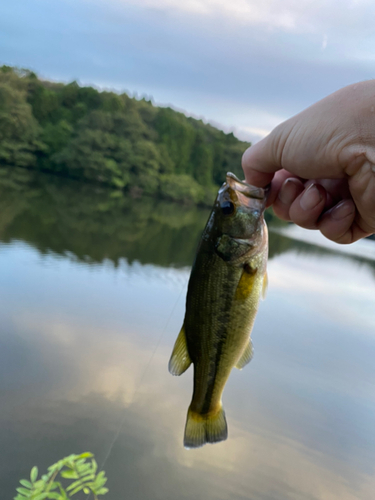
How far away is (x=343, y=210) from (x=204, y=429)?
1312 mm

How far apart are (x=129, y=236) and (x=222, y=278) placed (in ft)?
61.3

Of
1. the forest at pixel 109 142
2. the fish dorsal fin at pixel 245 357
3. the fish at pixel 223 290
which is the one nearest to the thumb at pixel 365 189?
the fish at pixel 223 290

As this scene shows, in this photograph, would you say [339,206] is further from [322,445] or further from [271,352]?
[271,352]

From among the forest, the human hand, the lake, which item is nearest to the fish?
the human hand

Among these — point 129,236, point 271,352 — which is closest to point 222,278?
point 271,352

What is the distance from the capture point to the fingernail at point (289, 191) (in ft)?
6.82

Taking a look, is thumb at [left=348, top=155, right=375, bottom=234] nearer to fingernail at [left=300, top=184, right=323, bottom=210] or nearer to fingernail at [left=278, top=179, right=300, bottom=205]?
fingernail at [left=300, top=184, right=323, bottom=210]

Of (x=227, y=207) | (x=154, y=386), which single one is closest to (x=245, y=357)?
(x=227, y=207)

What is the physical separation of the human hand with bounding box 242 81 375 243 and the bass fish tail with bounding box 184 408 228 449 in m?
1.10

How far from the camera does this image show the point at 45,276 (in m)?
11.4

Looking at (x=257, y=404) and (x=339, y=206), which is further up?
(x=339, y=206)

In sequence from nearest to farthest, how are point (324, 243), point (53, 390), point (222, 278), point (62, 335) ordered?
point (222, 278) → point (53, 390) → point (62, 335) → point (324, 243)

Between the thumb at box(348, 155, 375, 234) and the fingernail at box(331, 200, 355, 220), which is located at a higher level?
the thumb at box(348, 155, 375, 234)

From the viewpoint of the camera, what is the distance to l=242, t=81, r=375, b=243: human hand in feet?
5.01
